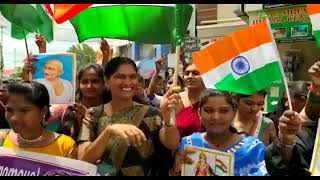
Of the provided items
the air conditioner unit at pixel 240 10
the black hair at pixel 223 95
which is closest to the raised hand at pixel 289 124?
the black hair at pixel 223 95

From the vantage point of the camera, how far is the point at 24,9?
10.8 ft

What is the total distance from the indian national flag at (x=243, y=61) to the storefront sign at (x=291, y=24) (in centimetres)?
928

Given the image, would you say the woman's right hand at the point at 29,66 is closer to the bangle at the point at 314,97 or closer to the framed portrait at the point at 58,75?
the framed portrait at the point at 58,75

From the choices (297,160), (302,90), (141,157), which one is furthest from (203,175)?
(302,90)

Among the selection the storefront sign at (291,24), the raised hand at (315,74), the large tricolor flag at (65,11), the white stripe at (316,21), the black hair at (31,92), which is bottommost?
the black hair at (31,92)

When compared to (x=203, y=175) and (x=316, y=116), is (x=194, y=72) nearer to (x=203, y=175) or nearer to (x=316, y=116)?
(x=316, y=116)

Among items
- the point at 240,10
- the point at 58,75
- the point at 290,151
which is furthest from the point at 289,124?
the point at 240,10

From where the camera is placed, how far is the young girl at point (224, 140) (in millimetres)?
2496

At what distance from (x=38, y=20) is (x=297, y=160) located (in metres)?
2.05

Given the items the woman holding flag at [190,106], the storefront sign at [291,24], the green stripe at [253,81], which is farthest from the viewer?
the storefront sign at [291,24]

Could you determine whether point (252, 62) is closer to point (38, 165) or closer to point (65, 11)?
point (65, 11)

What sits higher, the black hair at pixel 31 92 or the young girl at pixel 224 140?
the black hair at pixel 31 92

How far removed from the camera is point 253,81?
297cm

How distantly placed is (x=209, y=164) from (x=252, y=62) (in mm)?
766
